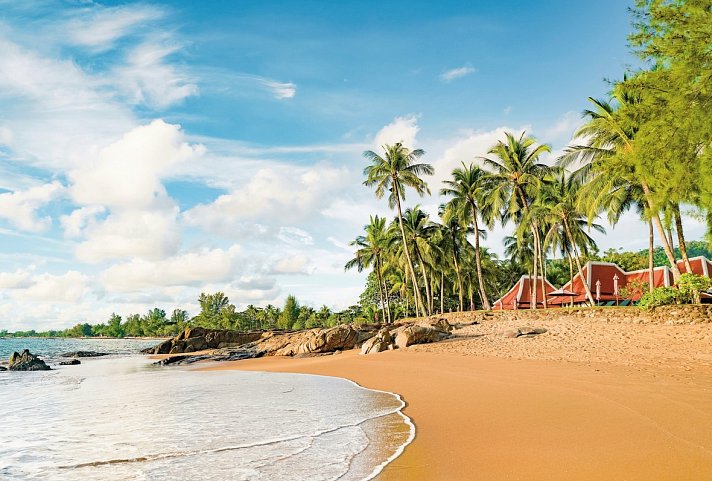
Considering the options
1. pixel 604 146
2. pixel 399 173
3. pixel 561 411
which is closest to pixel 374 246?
pixel 399 173

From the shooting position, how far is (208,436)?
21.0 feet

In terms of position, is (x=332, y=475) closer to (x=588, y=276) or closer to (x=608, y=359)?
(x=608, y=359)

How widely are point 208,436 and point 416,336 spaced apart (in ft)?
50.1

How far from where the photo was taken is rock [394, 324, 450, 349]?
2070 cm

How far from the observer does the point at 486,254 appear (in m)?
58.2

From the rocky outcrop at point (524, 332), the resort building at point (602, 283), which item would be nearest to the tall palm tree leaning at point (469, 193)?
the resort building at point (602, 283)

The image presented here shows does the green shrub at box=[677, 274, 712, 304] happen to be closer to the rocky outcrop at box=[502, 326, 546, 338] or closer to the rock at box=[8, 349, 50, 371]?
the rocky outcrop at box=[502, 326, 546, 338]

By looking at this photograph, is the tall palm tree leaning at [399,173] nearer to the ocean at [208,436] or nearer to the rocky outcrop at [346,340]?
the rocky outcrop at [346,340]

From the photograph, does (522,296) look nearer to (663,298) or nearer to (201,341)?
(663,298)

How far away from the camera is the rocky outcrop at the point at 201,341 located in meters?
44.2

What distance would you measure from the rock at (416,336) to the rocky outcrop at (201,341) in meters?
28.2

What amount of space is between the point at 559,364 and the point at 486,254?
4720 centimetres

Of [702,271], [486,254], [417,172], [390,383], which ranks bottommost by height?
[390,383]

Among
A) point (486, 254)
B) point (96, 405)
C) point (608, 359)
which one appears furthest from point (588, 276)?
point (96, 405)
